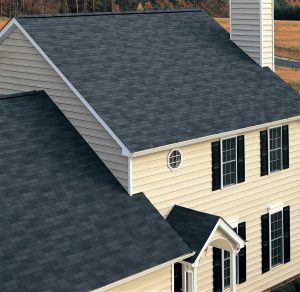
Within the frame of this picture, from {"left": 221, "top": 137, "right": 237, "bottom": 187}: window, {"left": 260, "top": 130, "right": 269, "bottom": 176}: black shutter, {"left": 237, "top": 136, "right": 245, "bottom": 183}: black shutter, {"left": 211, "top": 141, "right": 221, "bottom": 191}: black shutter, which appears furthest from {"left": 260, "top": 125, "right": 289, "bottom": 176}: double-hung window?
{"left": 211, "top": 141, "right": 221, "bottom": 191}: black shutter

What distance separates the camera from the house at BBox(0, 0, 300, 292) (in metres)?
16.4

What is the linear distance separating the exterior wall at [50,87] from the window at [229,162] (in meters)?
Result: 3.99

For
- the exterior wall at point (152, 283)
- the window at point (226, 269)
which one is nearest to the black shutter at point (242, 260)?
the window at point (226, 269)

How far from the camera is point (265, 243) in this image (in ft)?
74.3

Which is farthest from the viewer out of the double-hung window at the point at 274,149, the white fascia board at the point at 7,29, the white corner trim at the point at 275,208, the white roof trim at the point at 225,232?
the white corner trim at the point at 275,208

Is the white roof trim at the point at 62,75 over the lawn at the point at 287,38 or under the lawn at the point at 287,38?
over

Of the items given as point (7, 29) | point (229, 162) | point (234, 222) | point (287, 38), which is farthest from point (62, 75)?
point (287, 38)

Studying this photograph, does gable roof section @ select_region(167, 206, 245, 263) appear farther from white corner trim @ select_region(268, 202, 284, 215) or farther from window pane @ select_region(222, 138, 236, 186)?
white corner trim @ select_region(268, 202, 284, 215)

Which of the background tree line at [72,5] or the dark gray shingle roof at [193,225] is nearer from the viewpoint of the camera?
the dark gray shingle roof at [193,225]

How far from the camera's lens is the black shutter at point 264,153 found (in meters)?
22.2

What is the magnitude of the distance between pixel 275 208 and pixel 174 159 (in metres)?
5.35

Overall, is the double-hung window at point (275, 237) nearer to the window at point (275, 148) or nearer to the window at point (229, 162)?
the window at point (275, 148)

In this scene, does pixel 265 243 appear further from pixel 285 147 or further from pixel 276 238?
pixel 285 147

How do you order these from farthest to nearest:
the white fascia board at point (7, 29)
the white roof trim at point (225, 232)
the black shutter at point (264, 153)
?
the black shutter at point (264, 153)
the white fascia board at point (7, 29)
the white roof trim at point (225, 232)
